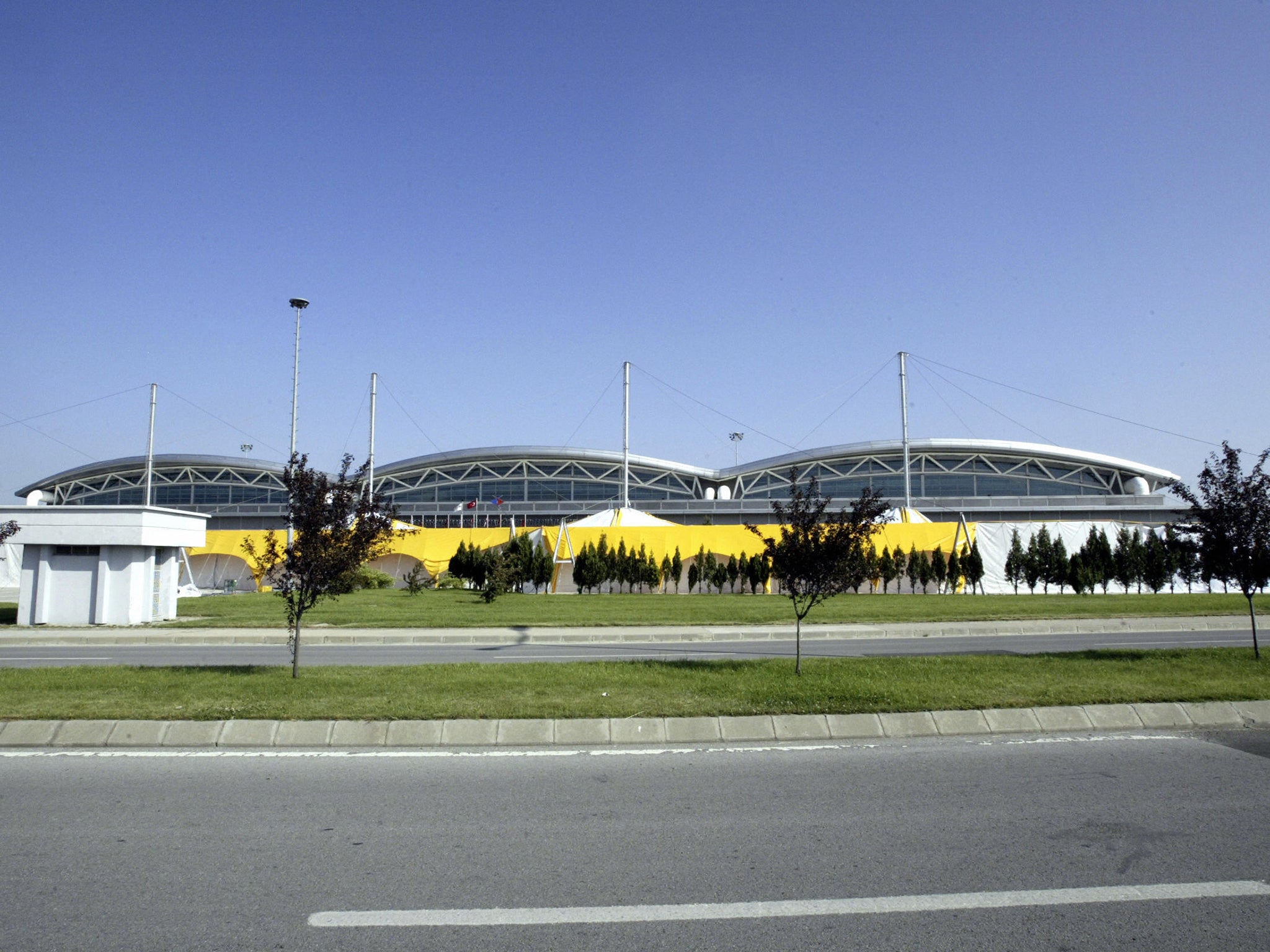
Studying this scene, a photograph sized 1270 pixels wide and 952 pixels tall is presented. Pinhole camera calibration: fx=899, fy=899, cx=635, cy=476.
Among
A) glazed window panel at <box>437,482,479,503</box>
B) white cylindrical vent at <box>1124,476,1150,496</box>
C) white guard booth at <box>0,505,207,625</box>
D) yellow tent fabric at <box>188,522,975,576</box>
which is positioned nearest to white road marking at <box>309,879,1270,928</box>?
white guard booth at <box>0,505,207,625</box>

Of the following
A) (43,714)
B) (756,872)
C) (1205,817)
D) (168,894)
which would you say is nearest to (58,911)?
(168,894)

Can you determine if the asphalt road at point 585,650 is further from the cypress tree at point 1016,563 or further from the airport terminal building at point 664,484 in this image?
the airport terminal building at point 664,484

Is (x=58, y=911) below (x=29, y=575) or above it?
below

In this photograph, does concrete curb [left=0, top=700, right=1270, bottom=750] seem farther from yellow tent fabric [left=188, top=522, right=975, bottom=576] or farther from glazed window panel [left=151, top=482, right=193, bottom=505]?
glazed window panel [left=151, top=482, right=193, bottom=505]

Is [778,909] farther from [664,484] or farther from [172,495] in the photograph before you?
[172,495]

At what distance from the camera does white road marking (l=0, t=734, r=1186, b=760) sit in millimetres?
7574

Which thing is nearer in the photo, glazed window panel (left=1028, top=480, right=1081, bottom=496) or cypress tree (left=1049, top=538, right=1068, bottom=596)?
cypress tree (left=1049, top=538, right=1068, bottom=596)

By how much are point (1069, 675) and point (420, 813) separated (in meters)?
8.16

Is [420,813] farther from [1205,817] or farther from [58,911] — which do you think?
[1205,817]

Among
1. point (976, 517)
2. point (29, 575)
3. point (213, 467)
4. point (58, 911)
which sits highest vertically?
point (213, 467)

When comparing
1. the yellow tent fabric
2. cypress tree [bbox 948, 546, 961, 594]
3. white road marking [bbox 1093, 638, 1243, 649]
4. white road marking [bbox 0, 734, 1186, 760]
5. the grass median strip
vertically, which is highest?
the yellow tent fabric

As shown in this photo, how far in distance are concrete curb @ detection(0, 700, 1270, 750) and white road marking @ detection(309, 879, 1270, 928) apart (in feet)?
12.0

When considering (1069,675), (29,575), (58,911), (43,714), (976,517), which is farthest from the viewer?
(976,517)

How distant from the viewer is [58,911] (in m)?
4.36
